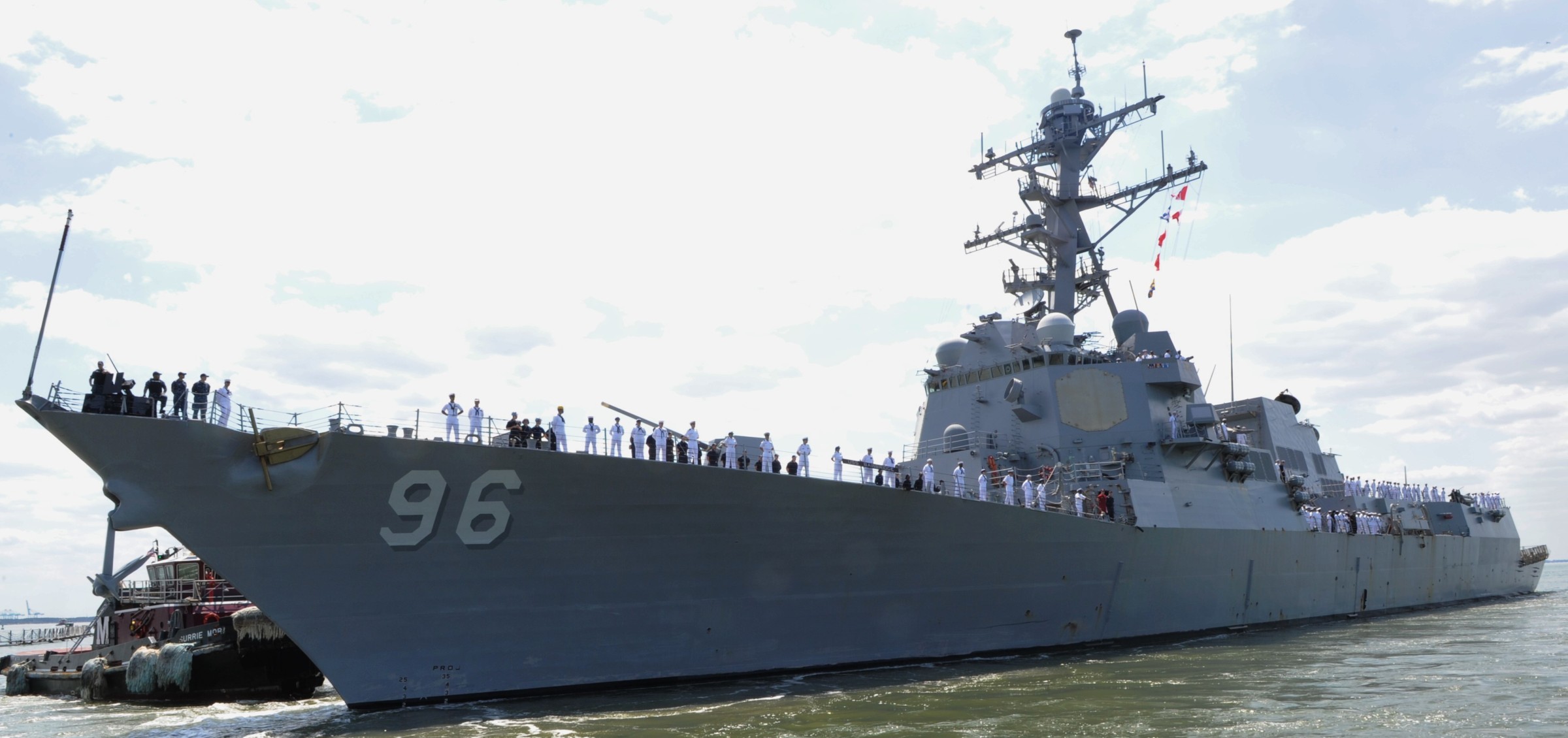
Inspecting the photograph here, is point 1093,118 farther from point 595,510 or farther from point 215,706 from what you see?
point 215,706

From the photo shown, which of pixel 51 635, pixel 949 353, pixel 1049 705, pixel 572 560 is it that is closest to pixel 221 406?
pixel 572 560

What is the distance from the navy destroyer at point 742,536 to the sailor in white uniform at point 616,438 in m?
0.31

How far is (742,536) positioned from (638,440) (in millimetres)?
1726

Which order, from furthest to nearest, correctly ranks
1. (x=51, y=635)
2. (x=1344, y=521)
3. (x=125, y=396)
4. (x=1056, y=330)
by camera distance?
(x=51, y=635) < (x=1344, y=521) < (x=1056, y=330) < (x=125, y=396)

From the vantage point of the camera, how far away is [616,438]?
12.3m

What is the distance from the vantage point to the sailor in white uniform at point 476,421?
1204cm

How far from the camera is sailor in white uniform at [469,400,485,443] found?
39.5ft

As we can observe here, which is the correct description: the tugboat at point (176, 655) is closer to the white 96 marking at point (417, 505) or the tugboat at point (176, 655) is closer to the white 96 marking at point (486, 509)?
the white 96 marking at point (417, 505)

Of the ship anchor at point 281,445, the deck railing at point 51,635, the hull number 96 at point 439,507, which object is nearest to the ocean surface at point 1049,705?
the hull number 96 at point 439,507

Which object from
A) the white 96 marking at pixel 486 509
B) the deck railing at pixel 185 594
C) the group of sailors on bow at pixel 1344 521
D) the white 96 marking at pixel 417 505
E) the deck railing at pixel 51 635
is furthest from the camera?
the deck railing at pixel 51 635

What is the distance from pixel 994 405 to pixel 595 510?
9.51 metres

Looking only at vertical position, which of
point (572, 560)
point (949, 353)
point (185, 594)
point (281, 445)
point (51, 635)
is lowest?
point (51, 635)

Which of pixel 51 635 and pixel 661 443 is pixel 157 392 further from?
pixel 51 635

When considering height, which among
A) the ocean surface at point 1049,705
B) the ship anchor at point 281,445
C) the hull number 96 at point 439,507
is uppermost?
the ship anchor at point 281,445
